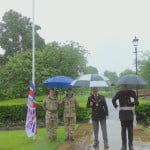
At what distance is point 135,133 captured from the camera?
1056 cm

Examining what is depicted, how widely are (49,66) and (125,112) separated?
448 inches

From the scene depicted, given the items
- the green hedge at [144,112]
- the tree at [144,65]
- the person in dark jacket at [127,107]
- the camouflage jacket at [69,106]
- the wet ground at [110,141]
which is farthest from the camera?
the tree at [144,65]

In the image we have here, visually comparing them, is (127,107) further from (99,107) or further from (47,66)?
(47,66)

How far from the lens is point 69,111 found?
9000mm

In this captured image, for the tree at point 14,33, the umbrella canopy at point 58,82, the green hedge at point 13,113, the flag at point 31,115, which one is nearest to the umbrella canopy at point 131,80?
the umbrella canopy at point 58,82

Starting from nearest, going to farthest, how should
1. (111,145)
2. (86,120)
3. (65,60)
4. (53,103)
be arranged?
(111,145), (53,103), (86,120), (65,60)

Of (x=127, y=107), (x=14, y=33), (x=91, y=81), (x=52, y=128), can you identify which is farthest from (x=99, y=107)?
(x=14, y=33)

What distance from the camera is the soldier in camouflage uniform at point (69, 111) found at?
901 cm

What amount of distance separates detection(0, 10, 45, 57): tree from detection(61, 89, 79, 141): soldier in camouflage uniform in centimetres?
4034

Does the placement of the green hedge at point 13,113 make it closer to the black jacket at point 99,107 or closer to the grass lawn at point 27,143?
the grass lawn at point 27,143

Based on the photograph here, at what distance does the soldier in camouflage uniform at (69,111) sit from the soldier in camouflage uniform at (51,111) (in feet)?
1.00

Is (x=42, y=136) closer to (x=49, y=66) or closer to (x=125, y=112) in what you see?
(x=125, y=112)

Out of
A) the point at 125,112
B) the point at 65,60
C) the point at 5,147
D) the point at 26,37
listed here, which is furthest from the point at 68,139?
the point at 26,37

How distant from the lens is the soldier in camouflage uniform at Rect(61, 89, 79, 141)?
9.01 meters
